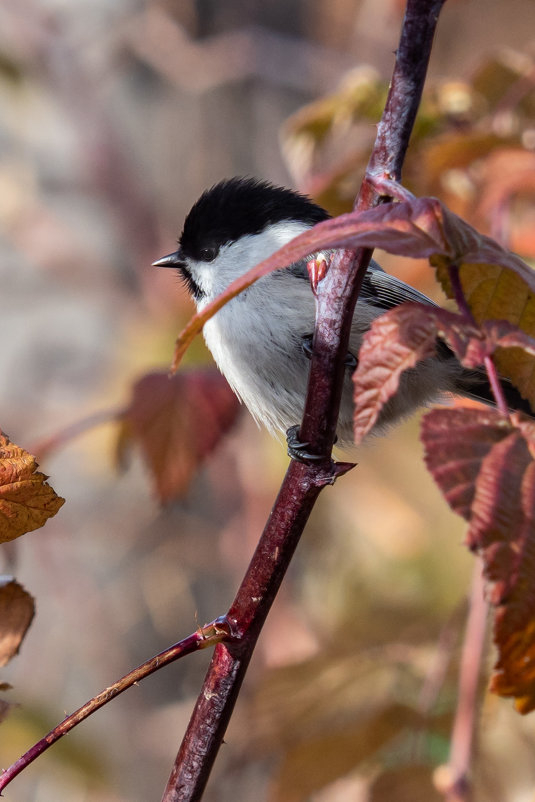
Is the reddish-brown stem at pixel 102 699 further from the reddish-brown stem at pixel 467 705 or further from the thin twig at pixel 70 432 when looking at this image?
the thin twig at pixel 70 432

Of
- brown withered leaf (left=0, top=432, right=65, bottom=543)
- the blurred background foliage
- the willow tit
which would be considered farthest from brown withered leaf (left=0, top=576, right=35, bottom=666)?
the blurred background foliage

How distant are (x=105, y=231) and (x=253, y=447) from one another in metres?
0.97

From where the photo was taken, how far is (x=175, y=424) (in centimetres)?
117

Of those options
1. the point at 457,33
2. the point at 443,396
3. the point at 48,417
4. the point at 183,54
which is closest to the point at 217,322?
the point at 443,396

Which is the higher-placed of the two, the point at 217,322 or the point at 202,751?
the point at 217,322

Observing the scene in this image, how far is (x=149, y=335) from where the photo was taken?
8.05ft

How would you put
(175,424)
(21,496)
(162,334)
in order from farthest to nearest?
(162,334) → (175,424) → (21,496)

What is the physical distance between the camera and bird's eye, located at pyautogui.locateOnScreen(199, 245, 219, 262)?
4.81 feet

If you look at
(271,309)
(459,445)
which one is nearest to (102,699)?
(459,445)

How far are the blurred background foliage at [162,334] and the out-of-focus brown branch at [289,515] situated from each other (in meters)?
0.79

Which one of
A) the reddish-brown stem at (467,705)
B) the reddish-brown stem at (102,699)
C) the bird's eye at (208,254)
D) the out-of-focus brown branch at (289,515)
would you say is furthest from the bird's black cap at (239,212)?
the reddish-brown stem at (102,699)

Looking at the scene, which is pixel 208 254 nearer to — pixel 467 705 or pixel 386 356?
pixel 467 705

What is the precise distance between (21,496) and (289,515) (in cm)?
20

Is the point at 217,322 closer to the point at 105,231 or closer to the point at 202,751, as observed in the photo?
the point at 202,751
